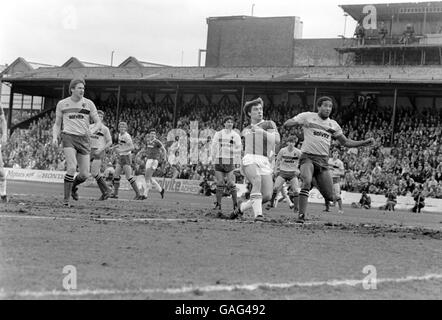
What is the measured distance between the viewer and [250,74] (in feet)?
159

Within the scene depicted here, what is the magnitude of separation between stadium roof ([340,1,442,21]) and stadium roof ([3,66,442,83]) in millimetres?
17452

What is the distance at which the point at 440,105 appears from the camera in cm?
4494

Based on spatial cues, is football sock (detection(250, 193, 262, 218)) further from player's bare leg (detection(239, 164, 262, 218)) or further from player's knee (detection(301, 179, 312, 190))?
player's knee (detection(301, 179, 312, 190))

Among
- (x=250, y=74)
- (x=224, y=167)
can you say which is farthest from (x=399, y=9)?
(x=224, y=167)

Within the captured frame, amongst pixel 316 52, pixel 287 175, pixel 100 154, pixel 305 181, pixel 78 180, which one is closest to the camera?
pixel 305 181

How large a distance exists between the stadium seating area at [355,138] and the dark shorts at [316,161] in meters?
16.3

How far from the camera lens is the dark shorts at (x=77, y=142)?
48.3ft

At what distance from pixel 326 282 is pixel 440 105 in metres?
40.6

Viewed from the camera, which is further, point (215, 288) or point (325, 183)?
point (325, 183)

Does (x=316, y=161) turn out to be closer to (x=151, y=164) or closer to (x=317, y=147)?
(x=317, y=147)

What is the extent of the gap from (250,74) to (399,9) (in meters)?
20.8

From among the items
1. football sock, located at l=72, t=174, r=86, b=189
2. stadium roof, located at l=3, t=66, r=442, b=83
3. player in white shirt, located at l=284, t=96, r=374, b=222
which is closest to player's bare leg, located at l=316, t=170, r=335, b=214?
player in white shirt, located at l=284, t=96, r=374, b=222
